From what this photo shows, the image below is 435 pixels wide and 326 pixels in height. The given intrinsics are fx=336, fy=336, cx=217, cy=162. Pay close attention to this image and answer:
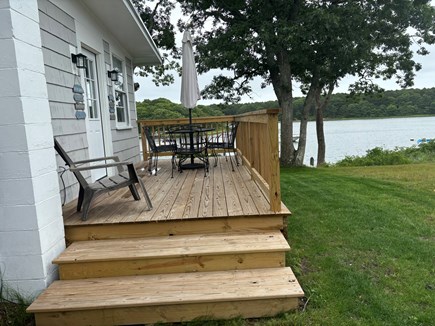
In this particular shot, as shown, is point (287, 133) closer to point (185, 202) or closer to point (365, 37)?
point (365, 37)

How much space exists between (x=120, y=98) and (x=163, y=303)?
191 inches

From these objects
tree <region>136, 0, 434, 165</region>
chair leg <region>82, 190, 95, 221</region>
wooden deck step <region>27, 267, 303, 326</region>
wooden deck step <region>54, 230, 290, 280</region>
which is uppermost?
tree <region>136, 0, 434, 165</region>

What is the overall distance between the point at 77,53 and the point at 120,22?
131 cm

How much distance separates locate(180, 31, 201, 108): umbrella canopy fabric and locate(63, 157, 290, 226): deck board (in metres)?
1.48

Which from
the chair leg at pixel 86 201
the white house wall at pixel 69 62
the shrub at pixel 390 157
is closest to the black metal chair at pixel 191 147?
the white house wall at pixel 69 62

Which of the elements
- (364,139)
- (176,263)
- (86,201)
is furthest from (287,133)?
(364,139)

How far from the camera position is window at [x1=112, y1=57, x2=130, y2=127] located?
605 cm

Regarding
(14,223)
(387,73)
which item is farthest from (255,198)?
(387,73)

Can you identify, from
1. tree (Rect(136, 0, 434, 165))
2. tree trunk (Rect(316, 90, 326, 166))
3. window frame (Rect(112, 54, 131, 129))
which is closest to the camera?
window frame (Rect(112, 54, 131, 129))

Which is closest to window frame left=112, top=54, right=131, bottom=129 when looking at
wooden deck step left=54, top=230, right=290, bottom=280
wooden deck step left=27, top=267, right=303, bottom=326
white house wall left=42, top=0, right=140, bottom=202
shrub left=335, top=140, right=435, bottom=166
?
white house wall left=42, top=0, right=140, bottom=202

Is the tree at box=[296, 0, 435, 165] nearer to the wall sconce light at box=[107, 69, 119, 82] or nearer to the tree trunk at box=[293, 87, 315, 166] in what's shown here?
the tree trunk at box=[293, 87, 315, 166]

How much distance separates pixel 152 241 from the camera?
9.25 feet

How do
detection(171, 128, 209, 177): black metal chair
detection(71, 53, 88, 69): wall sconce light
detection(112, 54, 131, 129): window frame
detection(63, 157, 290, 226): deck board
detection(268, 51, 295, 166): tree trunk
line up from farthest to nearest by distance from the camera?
detection(268, 51, 295, 166): tree trunk
detection(112, 54, 131, 129): window frame
detection(171, 128, 209, 177): black metal chair
detection(71, 53, 88, 69): wall sconce light
detection(63, 157, 290, 226): deck board

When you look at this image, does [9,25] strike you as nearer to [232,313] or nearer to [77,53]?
[77,53]
